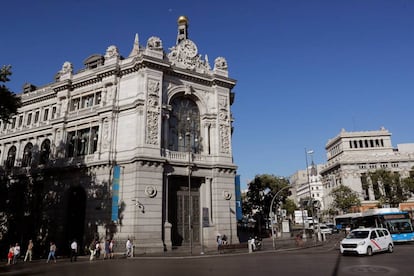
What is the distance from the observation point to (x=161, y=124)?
31.5 meters

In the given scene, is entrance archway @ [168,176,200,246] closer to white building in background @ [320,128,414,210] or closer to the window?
the window

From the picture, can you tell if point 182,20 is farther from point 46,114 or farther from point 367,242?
point 367,242

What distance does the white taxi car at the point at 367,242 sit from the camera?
62.9 ft

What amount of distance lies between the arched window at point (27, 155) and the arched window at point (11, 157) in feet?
8.09

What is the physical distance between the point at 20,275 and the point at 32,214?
905 inches

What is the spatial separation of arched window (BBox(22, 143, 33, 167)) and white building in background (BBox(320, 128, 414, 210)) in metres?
64.0

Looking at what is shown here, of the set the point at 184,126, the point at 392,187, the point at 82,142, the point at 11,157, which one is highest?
the point at 184,126

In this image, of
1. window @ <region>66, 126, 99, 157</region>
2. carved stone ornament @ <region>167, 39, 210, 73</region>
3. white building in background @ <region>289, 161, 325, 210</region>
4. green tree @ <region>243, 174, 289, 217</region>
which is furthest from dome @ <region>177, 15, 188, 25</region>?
white building in background @ <region>289, 161, 325, 210</region>

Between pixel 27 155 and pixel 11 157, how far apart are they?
367 centimetres

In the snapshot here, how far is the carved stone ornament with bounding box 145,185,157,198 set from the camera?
93.0 feet

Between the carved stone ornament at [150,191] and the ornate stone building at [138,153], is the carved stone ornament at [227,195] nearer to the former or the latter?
the ornate stone building at [138,153]

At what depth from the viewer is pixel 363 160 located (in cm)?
8156

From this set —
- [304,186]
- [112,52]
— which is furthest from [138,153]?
[304,186]

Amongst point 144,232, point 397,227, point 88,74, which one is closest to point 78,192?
point 144,232
